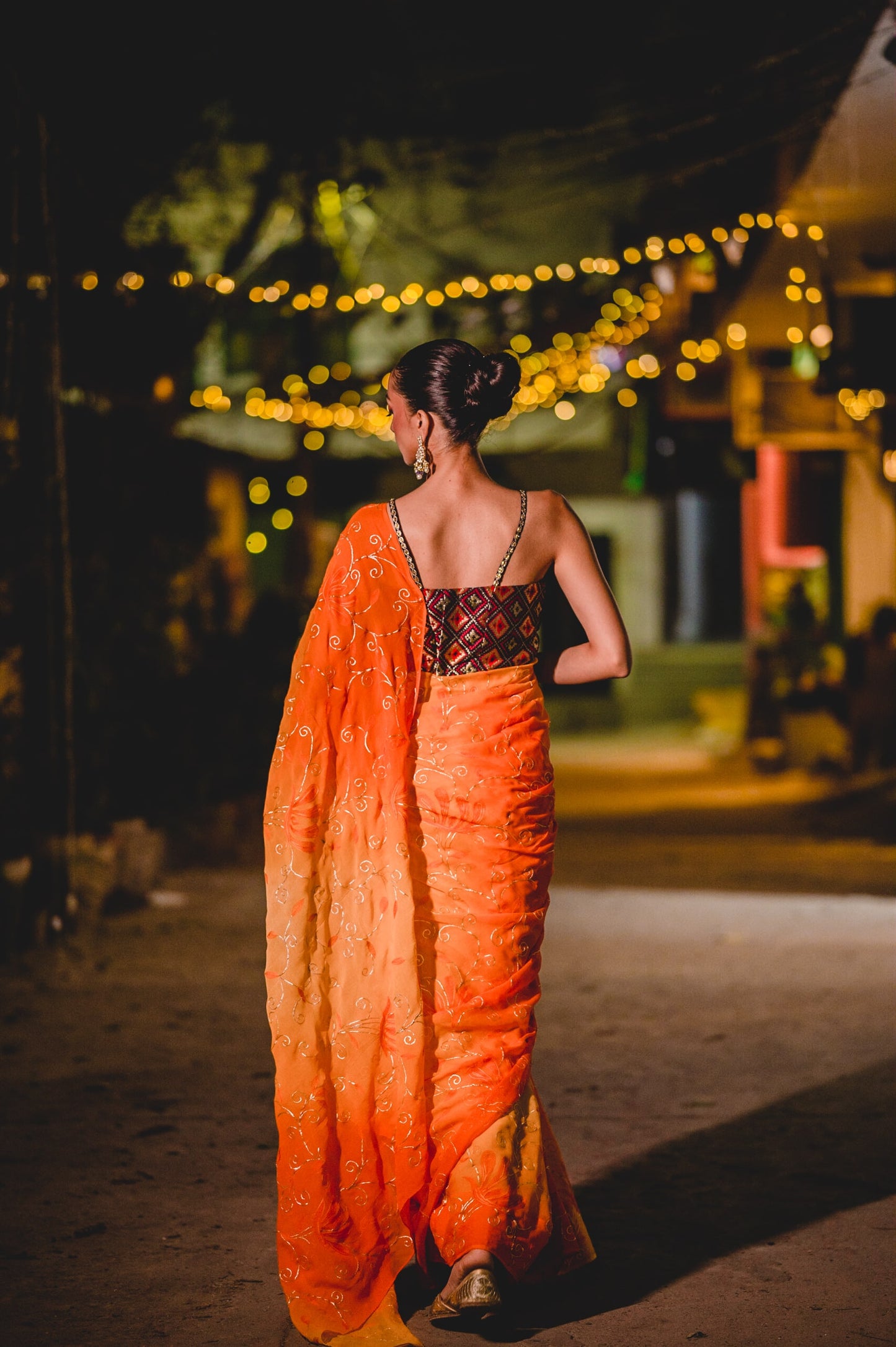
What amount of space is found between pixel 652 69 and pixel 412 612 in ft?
31.6

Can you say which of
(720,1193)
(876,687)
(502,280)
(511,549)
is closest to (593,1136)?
(720,1193)

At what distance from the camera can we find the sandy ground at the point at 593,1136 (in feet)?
9.78

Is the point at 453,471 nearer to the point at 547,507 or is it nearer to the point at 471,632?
the point at 547,507

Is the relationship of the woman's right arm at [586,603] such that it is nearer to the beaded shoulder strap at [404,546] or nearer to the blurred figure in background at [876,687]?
the beaded shoulder strap at [404,546]

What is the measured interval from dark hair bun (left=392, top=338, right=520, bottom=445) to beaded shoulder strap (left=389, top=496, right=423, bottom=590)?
22cm

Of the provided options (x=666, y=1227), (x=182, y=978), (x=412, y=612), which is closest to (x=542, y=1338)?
(x=666, y=1227)

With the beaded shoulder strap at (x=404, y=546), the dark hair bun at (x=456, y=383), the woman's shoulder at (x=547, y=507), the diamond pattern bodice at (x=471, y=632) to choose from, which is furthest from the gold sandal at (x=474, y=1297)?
the dark hair bun at (x=456, y=383)

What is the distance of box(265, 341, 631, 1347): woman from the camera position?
9.61 feet

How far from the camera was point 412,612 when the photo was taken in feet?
9.79

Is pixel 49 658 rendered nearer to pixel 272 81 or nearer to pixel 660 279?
pixel 272 81

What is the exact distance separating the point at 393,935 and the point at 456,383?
1195 mm

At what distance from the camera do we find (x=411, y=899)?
2.95m

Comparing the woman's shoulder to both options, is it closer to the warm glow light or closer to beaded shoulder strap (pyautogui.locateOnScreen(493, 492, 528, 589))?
beaded shoulder strap (pyautogui.locateOnScreen(493, 492, 528, 589))

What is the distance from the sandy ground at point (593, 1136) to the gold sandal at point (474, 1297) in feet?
0.23
